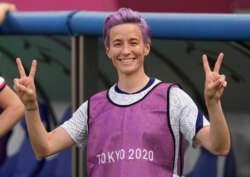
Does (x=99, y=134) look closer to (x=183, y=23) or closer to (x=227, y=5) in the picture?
(x=183, y=23)

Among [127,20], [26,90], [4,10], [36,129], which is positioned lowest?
[36,129]

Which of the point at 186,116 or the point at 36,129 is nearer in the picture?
the point at 186,116

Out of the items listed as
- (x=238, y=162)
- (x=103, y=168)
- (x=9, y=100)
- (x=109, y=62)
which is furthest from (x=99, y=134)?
(x=109, y=62)

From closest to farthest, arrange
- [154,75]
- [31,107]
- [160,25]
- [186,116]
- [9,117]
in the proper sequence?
[186,116] < [31,107] < [9,117] < [160,25] < [154,75]

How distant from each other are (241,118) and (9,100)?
126 cm

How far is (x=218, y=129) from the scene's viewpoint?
258 centimetres

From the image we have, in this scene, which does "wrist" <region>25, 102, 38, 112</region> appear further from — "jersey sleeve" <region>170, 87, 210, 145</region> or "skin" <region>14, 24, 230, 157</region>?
"jersey sleeve" <region>170, 87, 210, 145</region>

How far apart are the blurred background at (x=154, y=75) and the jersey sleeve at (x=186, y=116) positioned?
134 centimetres

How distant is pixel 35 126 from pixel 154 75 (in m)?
1.73

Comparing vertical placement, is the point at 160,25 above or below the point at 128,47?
above

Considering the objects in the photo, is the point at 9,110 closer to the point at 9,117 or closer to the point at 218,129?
the point at 9,117

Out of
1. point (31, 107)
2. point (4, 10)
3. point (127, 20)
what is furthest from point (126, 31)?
point (4, 10)

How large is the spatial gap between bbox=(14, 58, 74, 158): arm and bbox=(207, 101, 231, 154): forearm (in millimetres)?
583

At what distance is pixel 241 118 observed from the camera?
13.8 feet
